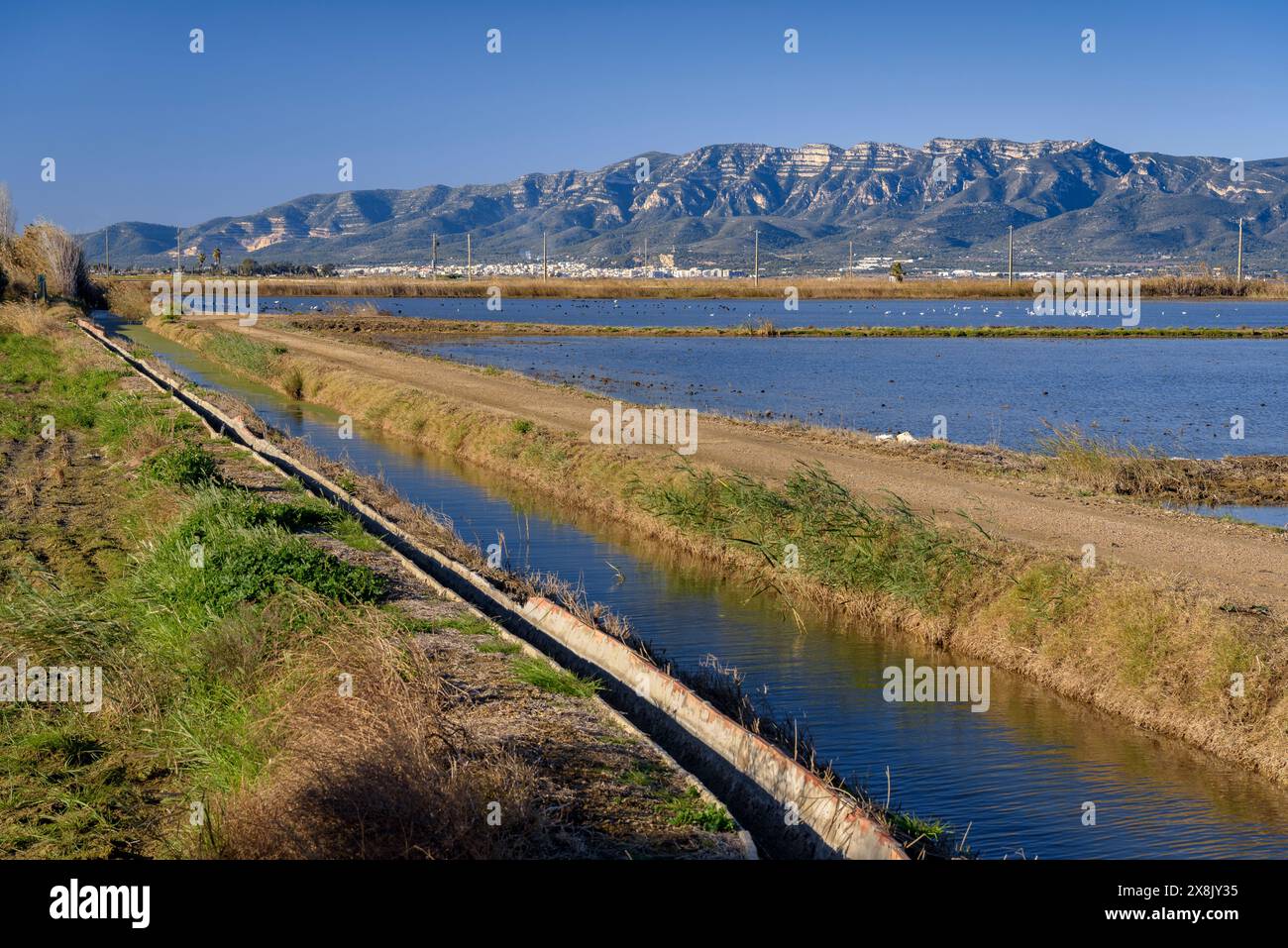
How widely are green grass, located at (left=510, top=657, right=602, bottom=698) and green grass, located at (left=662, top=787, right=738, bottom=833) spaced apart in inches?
85.9

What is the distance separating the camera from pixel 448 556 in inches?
647

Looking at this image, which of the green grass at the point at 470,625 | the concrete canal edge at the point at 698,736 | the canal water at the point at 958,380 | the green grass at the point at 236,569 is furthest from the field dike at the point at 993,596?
the canal water at the point at 958,380

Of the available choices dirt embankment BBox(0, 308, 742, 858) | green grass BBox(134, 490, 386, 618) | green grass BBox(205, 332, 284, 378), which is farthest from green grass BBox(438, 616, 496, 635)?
green grass BBox(205, 332, 284, 378)

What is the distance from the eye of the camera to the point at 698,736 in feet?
34.3

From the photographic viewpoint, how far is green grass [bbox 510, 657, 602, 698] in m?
10.9

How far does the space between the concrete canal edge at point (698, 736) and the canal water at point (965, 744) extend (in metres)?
1.59

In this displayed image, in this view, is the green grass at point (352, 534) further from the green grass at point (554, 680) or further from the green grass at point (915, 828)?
the green grass at point (915, 828)

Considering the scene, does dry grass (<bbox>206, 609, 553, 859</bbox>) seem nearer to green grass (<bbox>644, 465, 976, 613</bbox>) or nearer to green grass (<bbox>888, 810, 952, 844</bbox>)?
Result: green grass (<bbox>888, 810, 952, 844</bbox>)

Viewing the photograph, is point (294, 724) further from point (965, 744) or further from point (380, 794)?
point (965, 744)

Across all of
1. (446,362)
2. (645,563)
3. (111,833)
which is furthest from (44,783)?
(446,362)

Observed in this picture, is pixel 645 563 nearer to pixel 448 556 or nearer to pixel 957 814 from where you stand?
pixel 448 556

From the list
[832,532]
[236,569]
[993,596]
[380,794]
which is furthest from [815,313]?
[380,794]

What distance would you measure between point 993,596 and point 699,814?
293 inches
